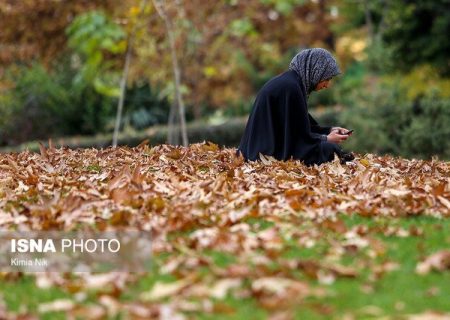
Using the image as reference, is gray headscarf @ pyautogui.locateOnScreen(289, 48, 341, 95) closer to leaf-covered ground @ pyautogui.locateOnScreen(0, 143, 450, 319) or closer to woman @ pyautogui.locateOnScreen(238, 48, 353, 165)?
woman @ pyautogui.locateOnScreen(238, 48, 353, 165)

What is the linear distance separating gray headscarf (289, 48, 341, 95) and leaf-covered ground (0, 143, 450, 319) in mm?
884

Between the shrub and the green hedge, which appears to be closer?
the shrub

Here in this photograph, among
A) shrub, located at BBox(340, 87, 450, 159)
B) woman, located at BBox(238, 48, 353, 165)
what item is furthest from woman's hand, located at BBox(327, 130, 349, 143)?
shrub, located at BBox(340, 87, 450, 159)

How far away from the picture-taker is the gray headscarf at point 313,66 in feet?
24.4

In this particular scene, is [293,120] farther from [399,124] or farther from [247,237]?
[399,124]

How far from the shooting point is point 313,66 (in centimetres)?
748

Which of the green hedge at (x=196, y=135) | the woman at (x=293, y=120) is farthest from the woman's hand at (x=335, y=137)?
the green hedge at (x=196, y=135)

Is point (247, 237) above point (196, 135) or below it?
→ above

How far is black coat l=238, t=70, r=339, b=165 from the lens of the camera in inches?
288

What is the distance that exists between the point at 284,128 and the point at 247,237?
10.1ft

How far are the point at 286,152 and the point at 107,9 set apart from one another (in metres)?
9.72

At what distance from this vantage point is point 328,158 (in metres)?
7.37

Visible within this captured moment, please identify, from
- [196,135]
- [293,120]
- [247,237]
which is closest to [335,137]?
[293,120]

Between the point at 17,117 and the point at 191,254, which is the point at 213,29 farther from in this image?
the point at 191,254
